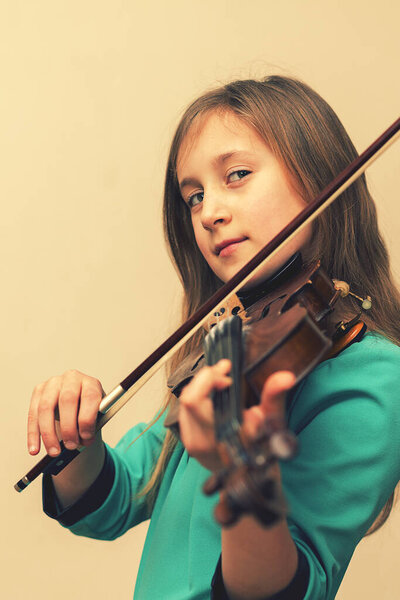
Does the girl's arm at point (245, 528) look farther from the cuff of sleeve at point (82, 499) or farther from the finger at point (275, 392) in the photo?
the cuff of sleeve at point (82, 499)

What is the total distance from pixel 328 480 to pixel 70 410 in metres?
0.29

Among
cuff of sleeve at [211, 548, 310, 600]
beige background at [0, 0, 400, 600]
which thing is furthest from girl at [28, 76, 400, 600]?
beige background at [0, 0, 400, 600]

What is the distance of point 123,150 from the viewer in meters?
1.33

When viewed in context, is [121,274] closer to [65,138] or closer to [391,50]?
[65,138]

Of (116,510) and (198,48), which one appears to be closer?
(116,510)

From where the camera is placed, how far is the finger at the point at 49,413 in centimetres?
70

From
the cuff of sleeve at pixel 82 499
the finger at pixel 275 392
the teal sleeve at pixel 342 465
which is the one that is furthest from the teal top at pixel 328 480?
the finger at pixel 275 392

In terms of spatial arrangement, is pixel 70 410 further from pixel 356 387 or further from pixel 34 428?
pixel 356 387

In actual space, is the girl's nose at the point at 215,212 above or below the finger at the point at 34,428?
above

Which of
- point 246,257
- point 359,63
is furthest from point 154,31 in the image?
point 246,257

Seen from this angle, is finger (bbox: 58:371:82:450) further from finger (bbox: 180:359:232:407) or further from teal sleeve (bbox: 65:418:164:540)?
finger (bbox: 180:359:232:407)

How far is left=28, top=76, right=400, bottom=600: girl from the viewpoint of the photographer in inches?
22.7

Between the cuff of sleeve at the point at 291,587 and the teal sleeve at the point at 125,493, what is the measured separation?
0.35 meters

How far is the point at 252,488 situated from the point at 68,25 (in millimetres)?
1226
